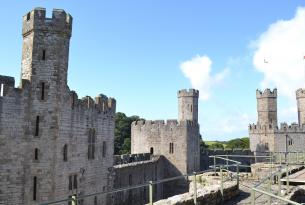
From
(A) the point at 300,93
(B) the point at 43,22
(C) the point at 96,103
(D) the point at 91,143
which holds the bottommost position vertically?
(D) the point at 91,143

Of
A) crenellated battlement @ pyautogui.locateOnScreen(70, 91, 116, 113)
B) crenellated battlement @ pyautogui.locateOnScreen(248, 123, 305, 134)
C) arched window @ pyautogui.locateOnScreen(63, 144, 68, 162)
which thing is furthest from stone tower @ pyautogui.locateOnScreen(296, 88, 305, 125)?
arched window @ pyautogui.locateOnScreen(63, 144, 68, 162)

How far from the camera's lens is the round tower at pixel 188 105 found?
50625mm

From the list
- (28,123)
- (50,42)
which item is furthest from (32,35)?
(28,123)

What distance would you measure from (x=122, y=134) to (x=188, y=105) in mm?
19350

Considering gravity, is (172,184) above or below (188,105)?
below

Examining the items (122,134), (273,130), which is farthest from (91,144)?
(122,134)

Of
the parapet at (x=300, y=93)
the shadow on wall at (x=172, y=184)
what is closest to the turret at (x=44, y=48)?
the shadow on wall at (x=172, y=184)

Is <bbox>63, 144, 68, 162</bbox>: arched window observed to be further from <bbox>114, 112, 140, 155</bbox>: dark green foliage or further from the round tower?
<bbox>114, 112, 140, 155</bbox>: dark green foliage

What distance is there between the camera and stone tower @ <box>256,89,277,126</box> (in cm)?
5397

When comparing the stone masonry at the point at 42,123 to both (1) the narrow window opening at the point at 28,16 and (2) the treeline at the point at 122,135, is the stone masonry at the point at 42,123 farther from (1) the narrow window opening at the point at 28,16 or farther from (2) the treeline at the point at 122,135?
(2) the treeline at the point at 122,135

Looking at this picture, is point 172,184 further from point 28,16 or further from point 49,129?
point 28,16

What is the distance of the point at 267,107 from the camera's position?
178 ft

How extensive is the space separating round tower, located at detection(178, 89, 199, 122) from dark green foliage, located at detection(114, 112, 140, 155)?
45.4 feet

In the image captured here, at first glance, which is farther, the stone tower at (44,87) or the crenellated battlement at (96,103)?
the crenellated battlement at (96,103)
